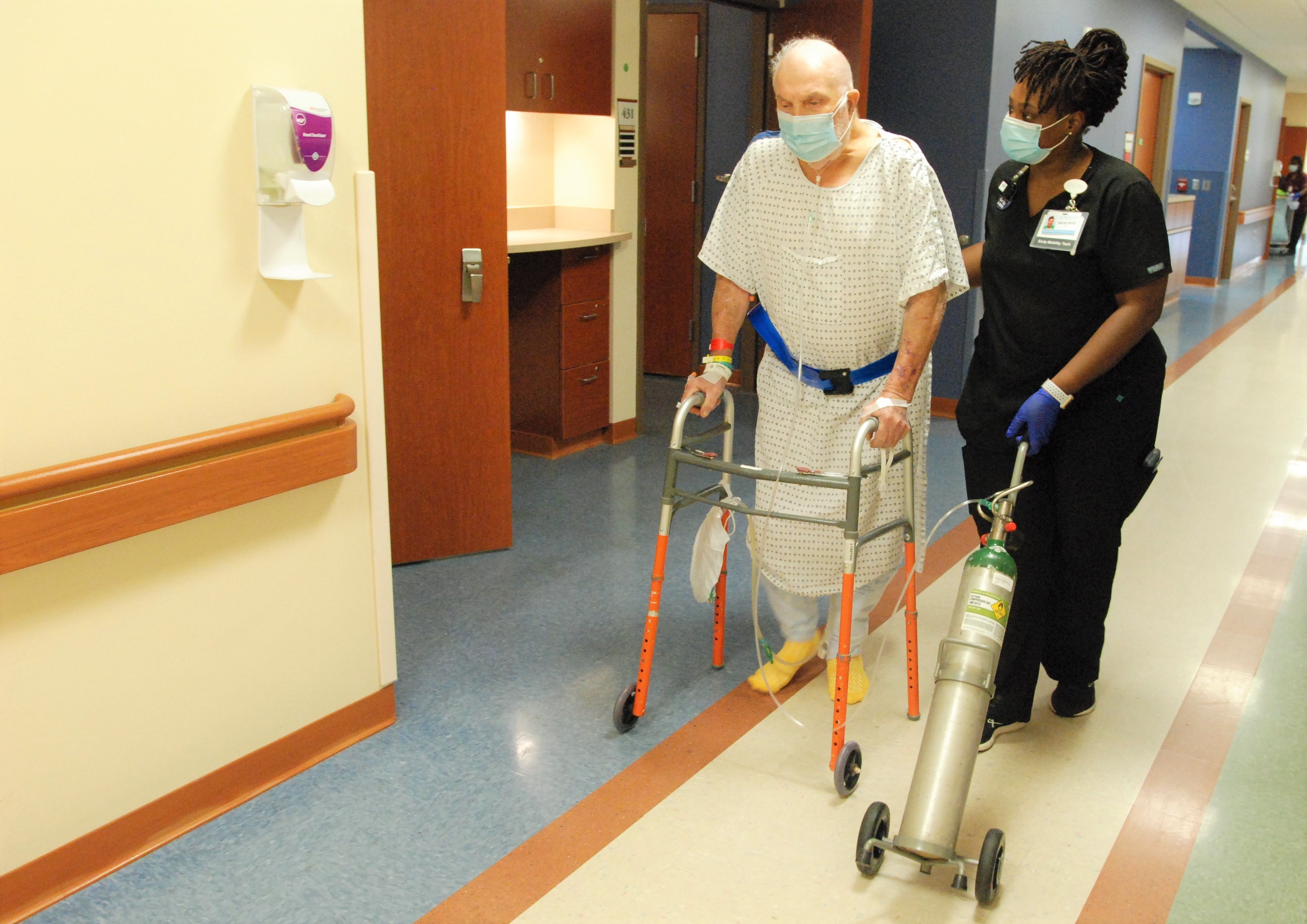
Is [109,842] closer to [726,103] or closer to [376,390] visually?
[376,390]

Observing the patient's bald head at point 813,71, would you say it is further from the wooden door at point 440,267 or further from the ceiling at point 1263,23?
the ceiling at point 1263,23

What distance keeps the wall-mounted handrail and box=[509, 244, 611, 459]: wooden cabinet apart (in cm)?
242

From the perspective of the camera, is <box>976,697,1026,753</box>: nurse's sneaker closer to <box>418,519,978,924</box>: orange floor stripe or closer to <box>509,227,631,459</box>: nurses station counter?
<box>418,519,978,924</box>: orange floor stripe

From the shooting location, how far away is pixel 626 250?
16.4ft

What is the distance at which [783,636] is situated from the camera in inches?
119

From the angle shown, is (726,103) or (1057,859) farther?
(726,103)

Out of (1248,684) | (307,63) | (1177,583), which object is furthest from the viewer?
(1177,583)

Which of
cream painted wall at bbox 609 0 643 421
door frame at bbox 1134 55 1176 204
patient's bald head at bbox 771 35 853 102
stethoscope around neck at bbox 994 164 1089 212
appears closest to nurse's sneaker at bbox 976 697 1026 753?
stethoscope around neck at bbox 994 164 1089 212

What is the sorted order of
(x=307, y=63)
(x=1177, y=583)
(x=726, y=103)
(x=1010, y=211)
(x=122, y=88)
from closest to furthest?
(x=122, y=88), (x=307, y=63), (x=1010, y=211), (x=1177, y=583), (x=726, y=103)

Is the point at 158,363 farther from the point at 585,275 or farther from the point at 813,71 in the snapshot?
the point at 585,275

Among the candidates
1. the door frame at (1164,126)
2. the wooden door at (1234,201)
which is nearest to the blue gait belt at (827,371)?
the door frame at (1164,126)

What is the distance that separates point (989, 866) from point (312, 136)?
1810 mm

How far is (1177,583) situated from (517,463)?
2.64 meters

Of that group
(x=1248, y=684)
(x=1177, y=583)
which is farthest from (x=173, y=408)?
(x=1177, y=583)
